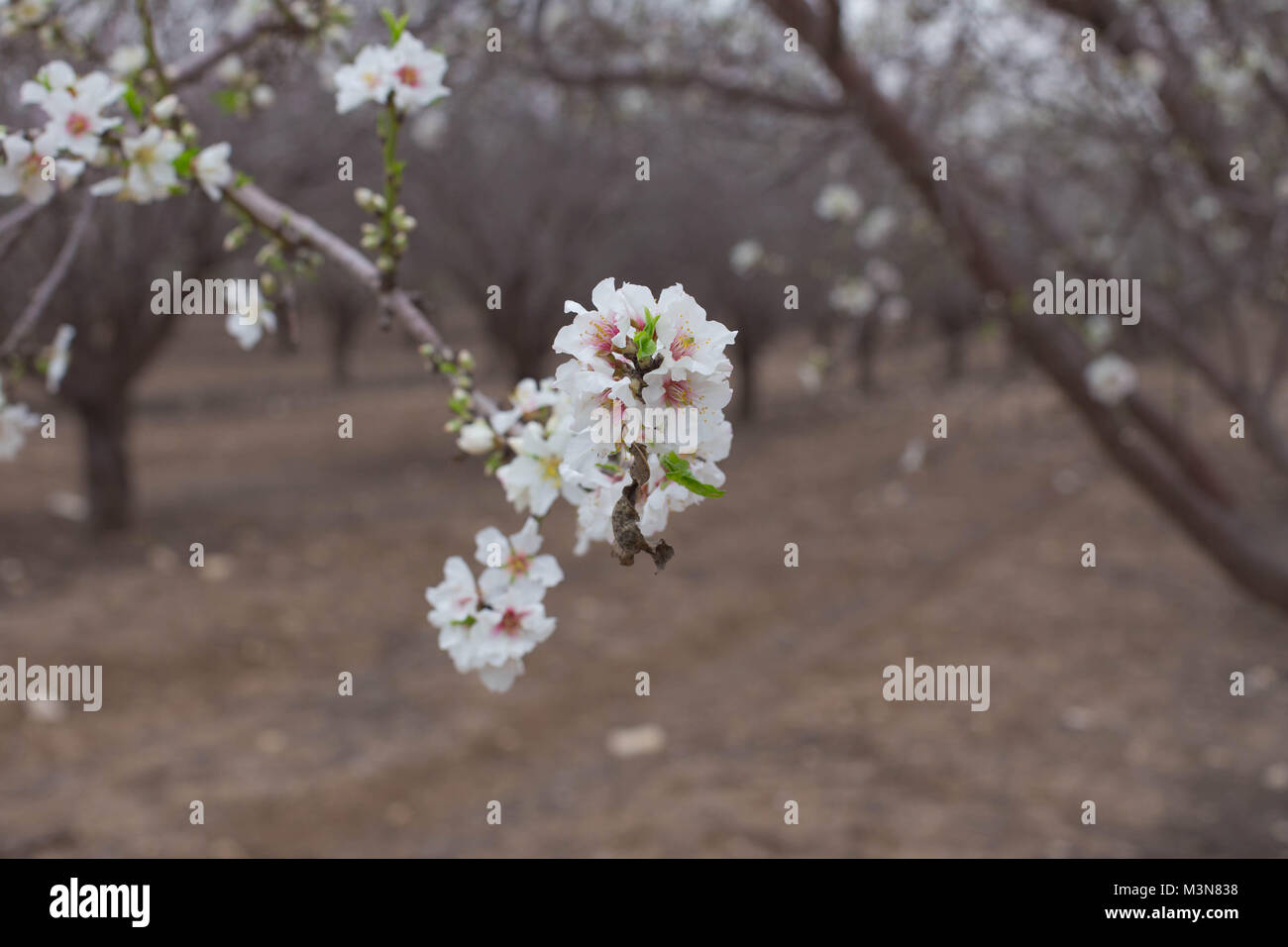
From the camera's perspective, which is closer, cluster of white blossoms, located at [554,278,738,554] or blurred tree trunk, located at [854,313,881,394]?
cluster of white blossoms, located at [554,278,738,554]

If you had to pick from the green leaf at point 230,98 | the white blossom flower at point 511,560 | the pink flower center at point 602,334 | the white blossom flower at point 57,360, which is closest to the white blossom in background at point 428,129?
the green leaf at point 230,98

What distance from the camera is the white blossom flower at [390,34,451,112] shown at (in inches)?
65.1

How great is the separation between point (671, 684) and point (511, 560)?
4.74 meters

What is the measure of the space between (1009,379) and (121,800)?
4.04 meters

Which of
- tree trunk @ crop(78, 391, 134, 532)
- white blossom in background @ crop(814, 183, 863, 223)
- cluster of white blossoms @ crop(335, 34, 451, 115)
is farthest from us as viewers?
tree trunk @ crop(78, 391, 134, 532)

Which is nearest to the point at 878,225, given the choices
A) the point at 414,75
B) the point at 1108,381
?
the point at 1108,381

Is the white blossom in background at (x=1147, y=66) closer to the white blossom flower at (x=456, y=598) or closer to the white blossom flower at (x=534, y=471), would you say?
the white blossom flower at (x=534, y=471)

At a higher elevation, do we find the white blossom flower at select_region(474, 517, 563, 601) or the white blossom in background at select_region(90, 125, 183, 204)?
the white blossom in background at select_region(90, 125, 183, 204)

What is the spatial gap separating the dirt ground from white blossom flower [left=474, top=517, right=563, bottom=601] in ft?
7.87

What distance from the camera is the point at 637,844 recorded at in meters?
4.16

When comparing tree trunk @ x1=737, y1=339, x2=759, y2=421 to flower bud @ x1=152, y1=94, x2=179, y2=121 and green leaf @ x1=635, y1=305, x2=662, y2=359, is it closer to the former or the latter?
flower bud @ x1=152, y1=94, x2=179, y2=121

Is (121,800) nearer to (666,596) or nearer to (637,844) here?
(637,844)

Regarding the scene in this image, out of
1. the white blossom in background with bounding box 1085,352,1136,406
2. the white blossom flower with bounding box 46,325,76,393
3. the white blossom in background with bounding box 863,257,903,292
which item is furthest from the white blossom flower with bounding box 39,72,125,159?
the white blossom in background with bounding box 863,257,903,292

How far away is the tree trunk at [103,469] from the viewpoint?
814cm
